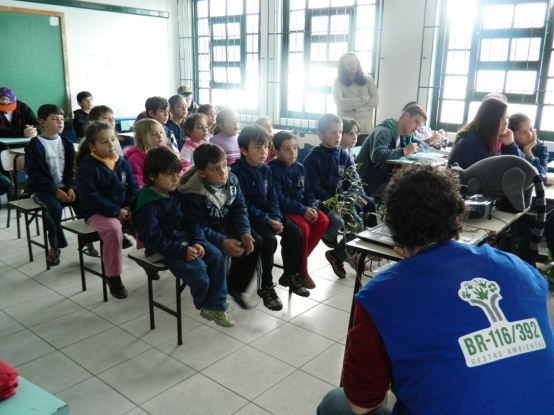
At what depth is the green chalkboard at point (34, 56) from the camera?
574 centimetres

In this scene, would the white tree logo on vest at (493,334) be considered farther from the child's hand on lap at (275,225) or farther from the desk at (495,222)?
the child's hand on lap at (275,225)

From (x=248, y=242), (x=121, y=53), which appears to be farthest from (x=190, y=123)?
(x=121, y=53)

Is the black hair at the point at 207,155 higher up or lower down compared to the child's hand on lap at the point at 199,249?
higher up

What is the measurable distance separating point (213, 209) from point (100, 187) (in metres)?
0.77

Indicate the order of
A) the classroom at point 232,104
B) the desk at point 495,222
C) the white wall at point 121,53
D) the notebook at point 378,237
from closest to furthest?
the notebook at point 378,237, the classroom at point 232,104, the desk at point 495,222, the white wall at point 121,53

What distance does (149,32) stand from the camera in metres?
7.25

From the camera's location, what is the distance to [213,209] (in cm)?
260

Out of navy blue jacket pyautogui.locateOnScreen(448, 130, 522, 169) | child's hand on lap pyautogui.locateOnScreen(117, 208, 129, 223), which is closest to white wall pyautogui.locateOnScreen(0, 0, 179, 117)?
child's hand on lap pyautogui.locateOnScreen(117, 208, 129, 223)

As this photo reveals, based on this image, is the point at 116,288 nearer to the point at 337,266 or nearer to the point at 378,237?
the point at 337,266

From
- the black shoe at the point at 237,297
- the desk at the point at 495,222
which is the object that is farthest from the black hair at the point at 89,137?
the desk at the point at 495,222

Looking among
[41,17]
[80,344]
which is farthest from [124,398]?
[41,17]

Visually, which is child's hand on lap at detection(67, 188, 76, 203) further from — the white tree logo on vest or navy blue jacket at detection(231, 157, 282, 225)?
the white tree logo on vest

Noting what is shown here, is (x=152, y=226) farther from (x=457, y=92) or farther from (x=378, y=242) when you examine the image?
(x=457, y=92)

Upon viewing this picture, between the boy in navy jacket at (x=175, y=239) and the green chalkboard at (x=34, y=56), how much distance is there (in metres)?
4.39
